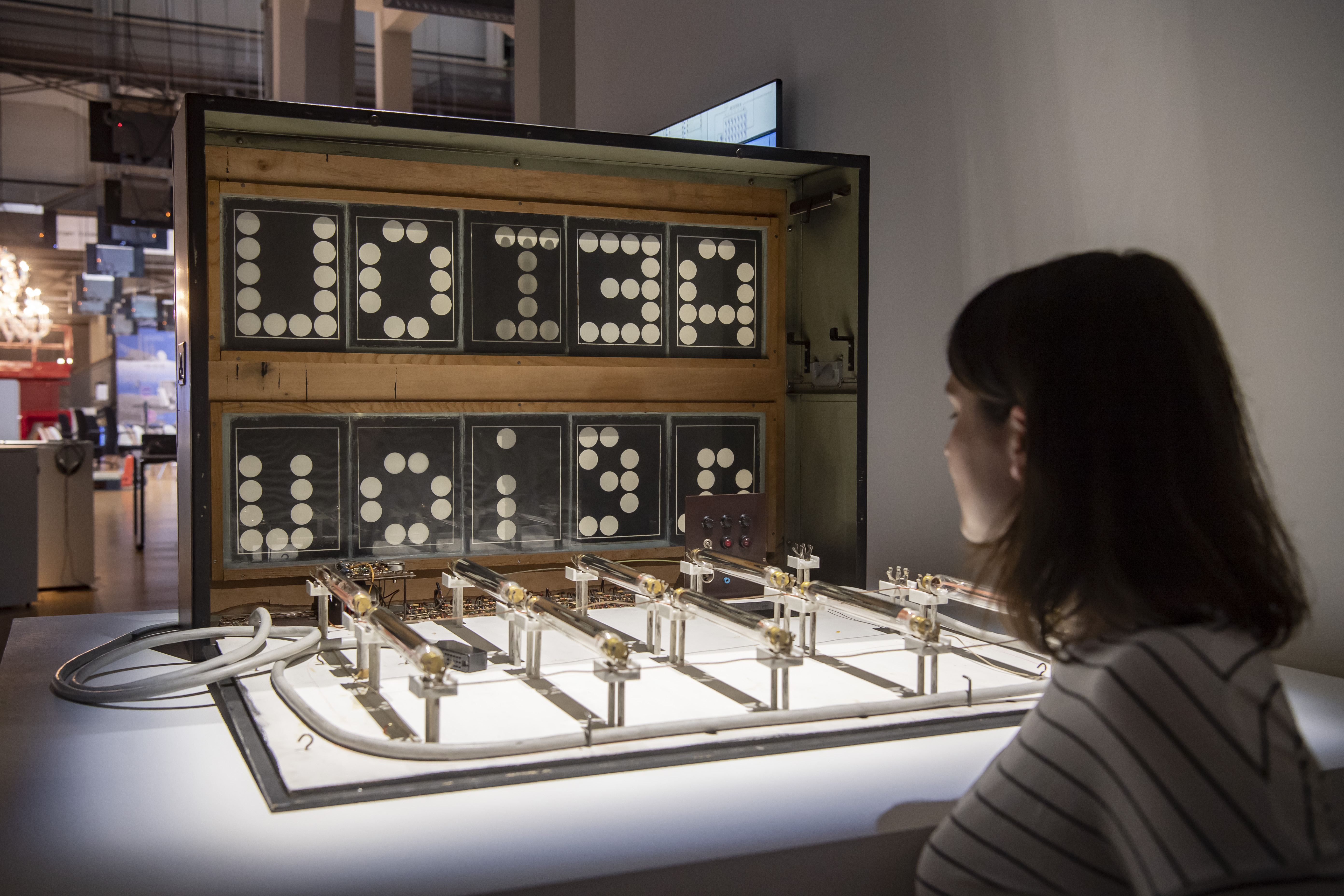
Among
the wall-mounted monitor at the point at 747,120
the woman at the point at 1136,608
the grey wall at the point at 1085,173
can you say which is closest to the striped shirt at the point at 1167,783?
the woman at the point at 1136,608

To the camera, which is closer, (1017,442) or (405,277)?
(1017,442)

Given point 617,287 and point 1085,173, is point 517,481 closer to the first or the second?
point 617,287

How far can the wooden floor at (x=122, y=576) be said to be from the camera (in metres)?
5.45

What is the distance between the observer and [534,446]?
7.76 ft

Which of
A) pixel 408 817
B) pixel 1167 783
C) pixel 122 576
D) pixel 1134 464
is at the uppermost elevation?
pixel 1134 464

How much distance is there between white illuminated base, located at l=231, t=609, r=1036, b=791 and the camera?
1.25 m

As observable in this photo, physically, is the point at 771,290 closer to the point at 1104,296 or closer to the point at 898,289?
the point at 898,289

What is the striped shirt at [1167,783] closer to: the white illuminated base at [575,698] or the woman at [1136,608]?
the woman at [1136,608]

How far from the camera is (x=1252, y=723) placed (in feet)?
2.40

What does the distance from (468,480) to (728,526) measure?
57 cm

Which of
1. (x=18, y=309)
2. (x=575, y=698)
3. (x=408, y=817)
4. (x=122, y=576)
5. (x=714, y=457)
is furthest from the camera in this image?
(x=18, y=309)

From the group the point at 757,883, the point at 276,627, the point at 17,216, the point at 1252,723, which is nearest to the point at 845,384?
the point at 276,627

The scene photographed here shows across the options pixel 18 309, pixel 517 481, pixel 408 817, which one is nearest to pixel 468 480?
pixel 517 481

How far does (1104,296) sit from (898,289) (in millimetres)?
2182
